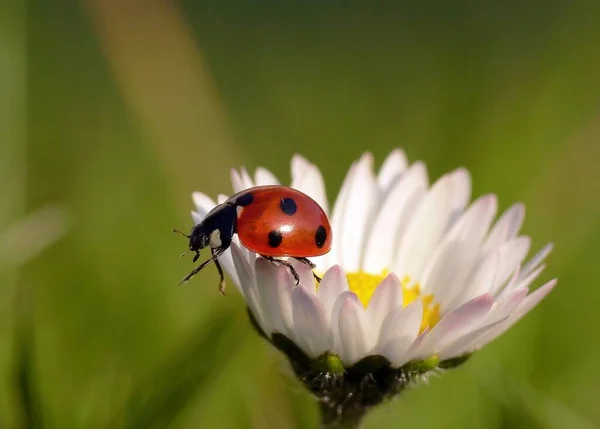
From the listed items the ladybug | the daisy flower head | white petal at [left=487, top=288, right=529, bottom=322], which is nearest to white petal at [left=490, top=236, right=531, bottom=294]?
the daisy flower head

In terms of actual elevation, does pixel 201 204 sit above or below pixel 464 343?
above

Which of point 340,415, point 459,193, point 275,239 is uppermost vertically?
point 275,239

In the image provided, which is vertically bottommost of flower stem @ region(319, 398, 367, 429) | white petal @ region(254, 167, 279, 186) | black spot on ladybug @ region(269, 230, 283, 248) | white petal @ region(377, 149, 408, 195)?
flower stem @ region(319, 398, 367, 429)

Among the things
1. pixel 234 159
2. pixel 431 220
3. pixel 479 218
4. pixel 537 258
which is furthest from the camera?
pixel 234 159

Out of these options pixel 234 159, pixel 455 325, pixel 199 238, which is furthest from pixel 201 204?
pixel 234 159

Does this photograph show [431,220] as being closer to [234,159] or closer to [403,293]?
[403,293]

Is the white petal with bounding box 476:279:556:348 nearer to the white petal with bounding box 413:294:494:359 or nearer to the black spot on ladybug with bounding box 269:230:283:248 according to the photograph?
the white petal with bounding box 413:294:494:359

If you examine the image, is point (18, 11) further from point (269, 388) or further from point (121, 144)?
point (269, 388)

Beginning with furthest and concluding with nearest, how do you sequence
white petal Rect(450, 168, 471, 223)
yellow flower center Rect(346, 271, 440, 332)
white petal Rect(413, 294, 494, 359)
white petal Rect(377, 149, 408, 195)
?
1. white petal Rect(377, 149, 408, 195)
2. white petal Rect(450, 168, 471, 223)
3. yellow flower center Rect(346, 271, 440, 332)
4. white petal Rect(413, 294, 494, 359)
